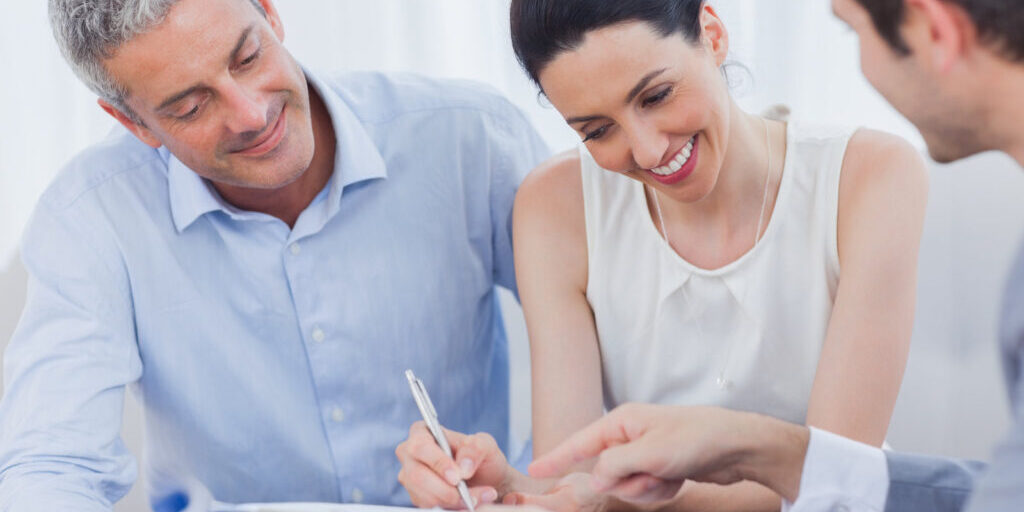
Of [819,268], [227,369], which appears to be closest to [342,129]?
[227,369]

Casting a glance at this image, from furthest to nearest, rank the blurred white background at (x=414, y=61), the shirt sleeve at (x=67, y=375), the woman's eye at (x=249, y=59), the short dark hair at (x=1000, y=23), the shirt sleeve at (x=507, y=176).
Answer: the blurred white background at (x=414, y=61)
the shirt sleeve at (x=507, y=176)
the woman's eye at (x=249, y=59)
the shirt sleeve at (x=67, y=375)
the short dark hair at (x=1000, y=23)

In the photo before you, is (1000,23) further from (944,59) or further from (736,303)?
(736,303)

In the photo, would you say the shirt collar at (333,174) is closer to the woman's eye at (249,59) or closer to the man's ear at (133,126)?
the man's ear at (133,126)

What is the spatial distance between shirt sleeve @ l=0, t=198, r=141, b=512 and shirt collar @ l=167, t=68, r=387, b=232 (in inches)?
4.9

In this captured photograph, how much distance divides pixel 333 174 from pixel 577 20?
50 centimetres

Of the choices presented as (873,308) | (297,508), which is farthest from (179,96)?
(873,308)

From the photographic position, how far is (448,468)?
1.23 meters

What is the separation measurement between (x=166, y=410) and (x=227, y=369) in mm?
126

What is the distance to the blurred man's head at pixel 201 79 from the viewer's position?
1369mm

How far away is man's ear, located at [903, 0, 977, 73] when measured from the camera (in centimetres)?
77

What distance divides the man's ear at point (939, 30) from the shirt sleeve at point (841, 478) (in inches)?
16.9

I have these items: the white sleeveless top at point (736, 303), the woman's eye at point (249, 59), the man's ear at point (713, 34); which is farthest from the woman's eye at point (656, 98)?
the woman's eye at point (249, 59)

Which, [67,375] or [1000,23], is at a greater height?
[1000,23]

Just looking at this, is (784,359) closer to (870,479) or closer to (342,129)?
(870,479)
